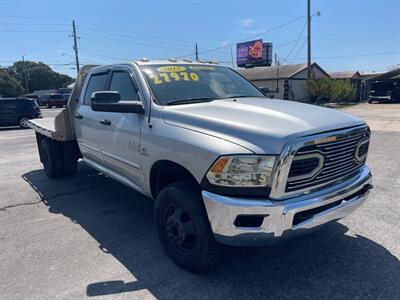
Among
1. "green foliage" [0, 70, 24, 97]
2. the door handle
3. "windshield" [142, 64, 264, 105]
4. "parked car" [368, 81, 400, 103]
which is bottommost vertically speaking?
"parked car" [368, 81, 400, 103]

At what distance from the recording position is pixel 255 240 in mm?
2734

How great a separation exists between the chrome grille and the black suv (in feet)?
59.6

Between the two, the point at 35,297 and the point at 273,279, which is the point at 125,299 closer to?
the point at 35,297

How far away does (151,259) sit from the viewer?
358cm

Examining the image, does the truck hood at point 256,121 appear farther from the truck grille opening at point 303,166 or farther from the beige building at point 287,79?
the beige building at point 287,79

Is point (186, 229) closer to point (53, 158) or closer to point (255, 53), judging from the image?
point (53, 158)

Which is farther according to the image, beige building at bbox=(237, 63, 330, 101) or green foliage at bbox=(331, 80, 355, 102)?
beige building at bbox=(237, 63, 330, 101)

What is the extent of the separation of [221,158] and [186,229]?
821mm

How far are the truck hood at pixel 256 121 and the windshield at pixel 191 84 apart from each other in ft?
0.84

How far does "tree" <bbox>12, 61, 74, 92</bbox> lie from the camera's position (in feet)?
273

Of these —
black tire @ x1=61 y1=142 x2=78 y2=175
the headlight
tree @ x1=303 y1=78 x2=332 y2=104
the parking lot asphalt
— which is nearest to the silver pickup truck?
the headlight

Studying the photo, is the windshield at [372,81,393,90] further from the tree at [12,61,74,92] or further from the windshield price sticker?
the tree at [12,61,74,92]

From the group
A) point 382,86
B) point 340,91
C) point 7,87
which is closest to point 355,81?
point 382,86

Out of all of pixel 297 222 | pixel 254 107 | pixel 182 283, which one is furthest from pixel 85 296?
pixel 254 107
